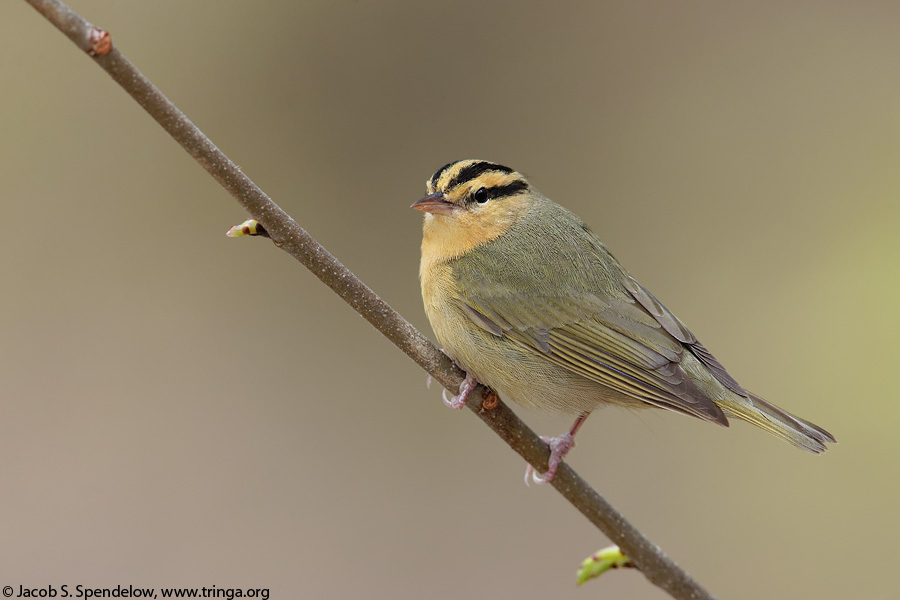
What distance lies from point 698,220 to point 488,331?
4328mm

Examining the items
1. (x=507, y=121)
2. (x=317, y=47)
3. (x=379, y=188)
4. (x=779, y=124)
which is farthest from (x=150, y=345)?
(x=779, y=124)

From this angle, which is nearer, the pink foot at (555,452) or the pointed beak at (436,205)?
the pink foot at (555,452)

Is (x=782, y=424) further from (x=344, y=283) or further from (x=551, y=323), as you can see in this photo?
(x=344, y=283)

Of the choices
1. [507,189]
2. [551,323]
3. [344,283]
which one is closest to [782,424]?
[551,323]

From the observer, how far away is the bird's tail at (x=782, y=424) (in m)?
3.71

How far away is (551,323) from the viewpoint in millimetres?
4133

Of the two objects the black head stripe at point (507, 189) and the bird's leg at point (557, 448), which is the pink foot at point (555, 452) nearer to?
the bird's leg at point (557, 448)

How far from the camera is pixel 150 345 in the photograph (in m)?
7.40

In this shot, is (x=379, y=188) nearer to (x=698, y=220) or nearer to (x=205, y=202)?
(x=205, y=202)

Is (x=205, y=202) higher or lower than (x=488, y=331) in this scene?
higher

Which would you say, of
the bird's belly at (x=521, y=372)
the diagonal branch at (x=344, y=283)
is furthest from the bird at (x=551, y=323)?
the diagonal branch at (x=344, y=283)

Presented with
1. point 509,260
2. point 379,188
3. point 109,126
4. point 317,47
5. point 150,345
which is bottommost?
point 509,260

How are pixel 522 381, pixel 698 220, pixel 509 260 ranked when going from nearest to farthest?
1. pixel 522 381
2. pixel 509 260
3. pixel 698 220

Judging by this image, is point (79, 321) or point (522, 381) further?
point (79, 321)
